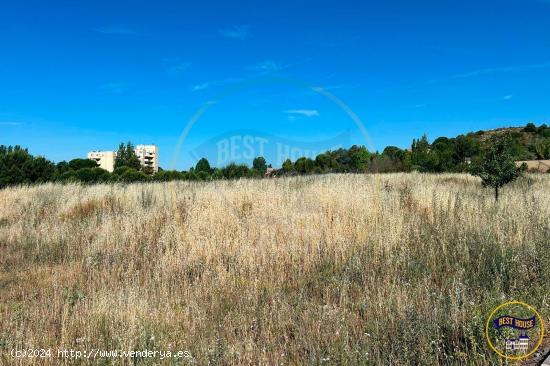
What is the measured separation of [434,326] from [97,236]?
5.56 m

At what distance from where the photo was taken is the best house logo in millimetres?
2307

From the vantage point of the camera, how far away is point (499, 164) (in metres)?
9.48

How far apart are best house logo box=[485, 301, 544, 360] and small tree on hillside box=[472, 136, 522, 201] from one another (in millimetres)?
7612

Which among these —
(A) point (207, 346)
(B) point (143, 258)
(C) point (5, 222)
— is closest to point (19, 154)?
(C) point (5, 222)

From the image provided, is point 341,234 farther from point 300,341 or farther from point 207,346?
point 207,346

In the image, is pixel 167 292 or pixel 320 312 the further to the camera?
pixel 167 292

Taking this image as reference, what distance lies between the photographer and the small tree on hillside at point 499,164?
9.41 metres

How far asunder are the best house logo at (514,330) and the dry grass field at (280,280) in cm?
8

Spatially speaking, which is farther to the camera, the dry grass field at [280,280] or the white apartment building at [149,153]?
the white apartment building at [149,153]

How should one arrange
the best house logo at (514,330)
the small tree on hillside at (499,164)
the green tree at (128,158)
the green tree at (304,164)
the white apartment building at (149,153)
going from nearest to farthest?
1. the best house logo at (514,330)
2. the small tree on hillside at (499,164)
3. the green tree at (304,164)
4. the green tree at (128,158)
5. the white apartment building at (149,153)

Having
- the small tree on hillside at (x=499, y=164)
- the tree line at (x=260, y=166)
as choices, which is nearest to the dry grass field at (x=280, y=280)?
the small tree on hillside at (x=499, y=164)

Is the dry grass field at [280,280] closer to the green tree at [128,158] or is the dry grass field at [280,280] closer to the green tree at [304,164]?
the green tree at [304,164]

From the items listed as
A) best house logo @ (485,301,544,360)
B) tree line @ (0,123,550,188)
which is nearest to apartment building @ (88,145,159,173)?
tree line @ (0,123,550,188)

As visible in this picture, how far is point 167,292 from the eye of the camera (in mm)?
3836
